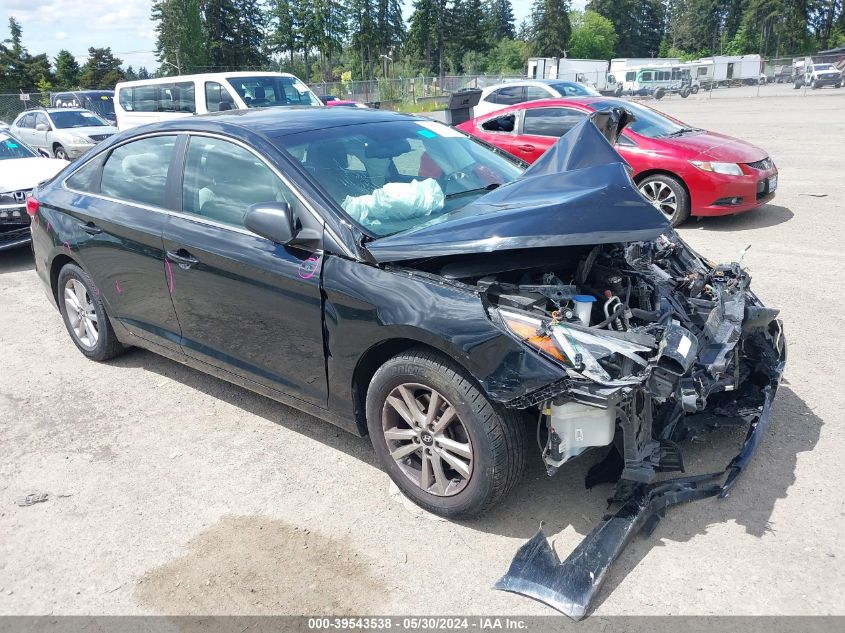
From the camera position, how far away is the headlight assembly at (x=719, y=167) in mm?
7855

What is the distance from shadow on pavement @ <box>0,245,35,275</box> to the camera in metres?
8.09

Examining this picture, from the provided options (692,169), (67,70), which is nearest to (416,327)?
(692,169)

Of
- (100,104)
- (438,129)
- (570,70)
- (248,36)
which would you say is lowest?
(438,129)

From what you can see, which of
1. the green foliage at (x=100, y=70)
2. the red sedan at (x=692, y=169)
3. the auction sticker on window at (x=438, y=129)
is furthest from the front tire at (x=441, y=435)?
the green foliage at (x=100, y=70)

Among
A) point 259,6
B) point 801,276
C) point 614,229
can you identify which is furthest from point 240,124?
point 259,6

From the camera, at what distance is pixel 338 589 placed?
110 inches

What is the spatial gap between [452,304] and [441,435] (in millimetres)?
624

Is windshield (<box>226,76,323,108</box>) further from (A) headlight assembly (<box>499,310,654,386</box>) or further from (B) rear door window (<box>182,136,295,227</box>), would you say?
(A) headlight assembly (<box>499,310,654,386</box>)

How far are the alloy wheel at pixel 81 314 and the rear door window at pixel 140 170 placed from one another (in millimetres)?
845

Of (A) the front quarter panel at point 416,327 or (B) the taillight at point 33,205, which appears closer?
(A) the front quarter panel at point 416,327

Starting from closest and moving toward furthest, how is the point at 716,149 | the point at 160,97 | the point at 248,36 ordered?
the point at 716,149 → the point at 160,97 → the point at 248,36

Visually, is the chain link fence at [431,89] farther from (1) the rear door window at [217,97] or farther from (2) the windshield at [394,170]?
(2) the windshield at [394,170]

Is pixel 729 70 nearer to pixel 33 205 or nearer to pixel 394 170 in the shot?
pixel 394 170

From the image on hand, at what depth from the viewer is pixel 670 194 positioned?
8164mm
